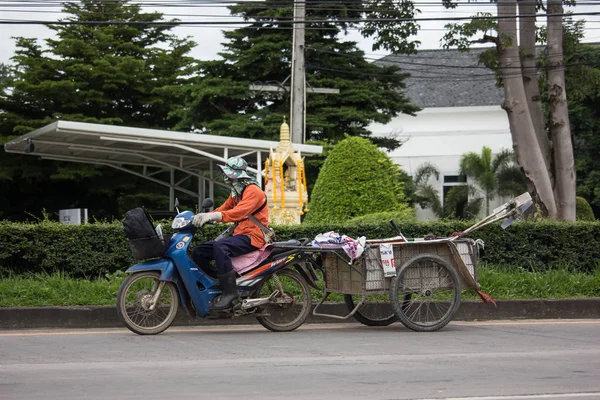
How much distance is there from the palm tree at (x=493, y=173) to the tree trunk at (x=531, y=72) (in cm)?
2219

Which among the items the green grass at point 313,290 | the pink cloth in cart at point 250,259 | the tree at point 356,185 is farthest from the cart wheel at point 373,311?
the tree at point 356,185

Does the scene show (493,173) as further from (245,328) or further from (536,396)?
(536,396)

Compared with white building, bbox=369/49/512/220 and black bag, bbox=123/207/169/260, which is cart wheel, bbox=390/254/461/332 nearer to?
black bag, bbox=123/207/169/260

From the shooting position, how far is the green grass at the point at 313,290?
460 inches

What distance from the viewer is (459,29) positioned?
1992cm

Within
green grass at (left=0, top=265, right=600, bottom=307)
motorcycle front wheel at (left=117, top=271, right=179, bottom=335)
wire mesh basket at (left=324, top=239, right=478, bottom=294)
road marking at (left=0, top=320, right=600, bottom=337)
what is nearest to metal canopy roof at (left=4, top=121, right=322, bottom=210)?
green grass at (left=0, top=265, right=600, bottom=307)

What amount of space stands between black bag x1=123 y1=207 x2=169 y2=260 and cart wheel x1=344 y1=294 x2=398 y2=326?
2.56 meters

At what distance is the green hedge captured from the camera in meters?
12.8

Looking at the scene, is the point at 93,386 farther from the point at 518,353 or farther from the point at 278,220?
the point at 278,220

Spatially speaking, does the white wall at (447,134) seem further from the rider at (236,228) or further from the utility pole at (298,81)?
the rider at (236,228)

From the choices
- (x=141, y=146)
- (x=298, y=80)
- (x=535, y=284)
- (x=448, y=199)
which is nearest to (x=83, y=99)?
(x=141, y=146)

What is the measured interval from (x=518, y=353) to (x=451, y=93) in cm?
4337

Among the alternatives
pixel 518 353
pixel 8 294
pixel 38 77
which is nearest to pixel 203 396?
pixel 518 353

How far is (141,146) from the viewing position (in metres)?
25.4
